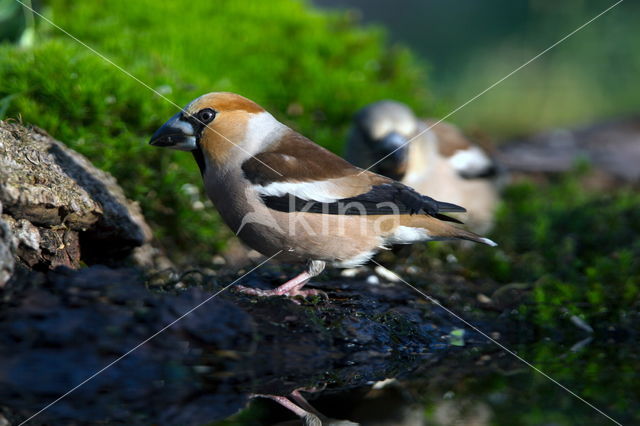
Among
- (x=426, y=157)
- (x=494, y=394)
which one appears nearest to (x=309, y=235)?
(x=494, y=394)

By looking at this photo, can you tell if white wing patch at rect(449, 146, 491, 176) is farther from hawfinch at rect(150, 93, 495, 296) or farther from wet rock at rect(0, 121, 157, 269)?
wet rock at rect(0, 121, 157, 269)

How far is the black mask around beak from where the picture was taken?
Result: 6719mm

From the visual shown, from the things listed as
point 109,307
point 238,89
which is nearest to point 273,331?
point 109,307

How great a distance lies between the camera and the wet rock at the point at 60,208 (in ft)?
13.5

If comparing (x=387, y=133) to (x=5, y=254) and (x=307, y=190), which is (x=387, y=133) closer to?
(x=307, y=190)

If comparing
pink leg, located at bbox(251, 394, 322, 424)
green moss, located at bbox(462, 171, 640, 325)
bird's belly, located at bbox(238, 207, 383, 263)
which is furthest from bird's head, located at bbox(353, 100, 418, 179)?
pink leg, located at bbox(251, 394, 322, 424)

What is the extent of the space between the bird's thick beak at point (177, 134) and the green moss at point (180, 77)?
4.02 ft

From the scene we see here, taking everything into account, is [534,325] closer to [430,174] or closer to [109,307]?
[430,174]

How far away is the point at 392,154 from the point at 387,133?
0.87ft

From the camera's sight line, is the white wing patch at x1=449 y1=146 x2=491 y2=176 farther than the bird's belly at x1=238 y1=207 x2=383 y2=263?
Yes

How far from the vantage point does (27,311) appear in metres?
3.69

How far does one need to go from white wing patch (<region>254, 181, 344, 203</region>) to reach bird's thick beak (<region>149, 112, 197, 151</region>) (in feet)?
1.73

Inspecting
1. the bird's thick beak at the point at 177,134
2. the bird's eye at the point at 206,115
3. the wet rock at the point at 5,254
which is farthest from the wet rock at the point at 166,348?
the bird's eye at the point at 206,115

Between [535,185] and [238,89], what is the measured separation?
353 cm
